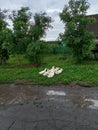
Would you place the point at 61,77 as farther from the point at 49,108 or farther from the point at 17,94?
the point at 49,108

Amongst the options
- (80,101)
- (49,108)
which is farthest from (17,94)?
(80,101)

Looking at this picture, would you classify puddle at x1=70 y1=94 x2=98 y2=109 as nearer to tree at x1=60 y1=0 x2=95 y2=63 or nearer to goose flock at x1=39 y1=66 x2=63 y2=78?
goose flock at x1=39 y1=66 x2=63 y2=78

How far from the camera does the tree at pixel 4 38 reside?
13.4 metres

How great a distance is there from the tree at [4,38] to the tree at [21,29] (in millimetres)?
438

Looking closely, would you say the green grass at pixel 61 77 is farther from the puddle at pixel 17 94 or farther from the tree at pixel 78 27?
the tree at pixel 78 27

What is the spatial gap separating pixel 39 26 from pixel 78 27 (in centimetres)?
243

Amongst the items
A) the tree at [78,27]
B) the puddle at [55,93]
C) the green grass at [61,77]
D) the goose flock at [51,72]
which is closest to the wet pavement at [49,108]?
the puddle at [55,93]

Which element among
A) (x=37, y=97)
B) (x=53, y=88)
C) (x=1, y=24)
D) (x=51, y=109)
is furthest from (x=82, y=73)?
(x=1, y=24)

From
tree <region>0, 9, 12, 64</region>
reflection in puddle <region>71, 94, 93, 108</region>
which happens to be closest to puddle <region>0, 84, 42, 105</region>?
reflection in puddle <region>71, 94, 93, 108</region>

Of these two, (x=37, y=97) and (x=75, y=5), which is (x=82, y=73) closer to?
Result: (x=37, y=97)

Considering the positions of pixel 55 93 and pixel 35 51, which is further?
pixel 35 51

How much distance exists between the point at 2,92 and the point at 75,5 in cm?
775

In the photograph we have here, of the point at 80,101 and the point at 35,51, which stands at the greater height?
the point at 35,51

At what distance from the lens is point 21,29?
13531mm
